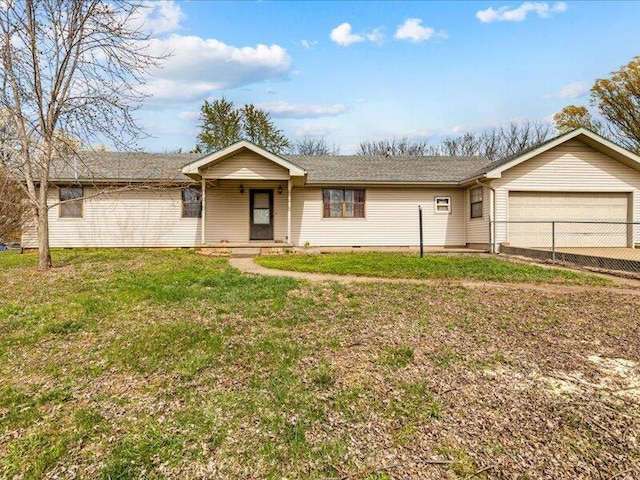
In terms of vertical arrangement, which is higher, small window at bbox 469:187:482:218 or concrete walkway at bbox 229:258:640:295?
small window at bbox 469:187:482:218

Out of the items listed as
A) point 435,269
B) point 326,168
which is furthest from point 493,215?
point 326,168

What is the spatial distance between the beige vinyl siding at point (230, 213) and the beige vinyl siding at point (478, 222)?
7174 millimetres

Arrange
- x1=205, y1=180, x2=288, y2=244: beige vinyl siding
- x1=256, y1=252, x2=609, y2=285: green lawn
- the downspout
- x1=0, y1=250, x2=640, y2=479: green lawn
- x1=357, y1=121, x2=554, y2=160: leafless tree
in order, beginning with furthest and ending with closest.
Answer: x1=357, y1=121, x2=554, y2=160: leafless tree < x1=205, y1=180, x2=288, y2=244: beige vinyl siding < the downspout < x1=256, y1=252, x2=609, y2=285: green lawn < x1=0, y1=250, x2=640, y2=479: green lawn

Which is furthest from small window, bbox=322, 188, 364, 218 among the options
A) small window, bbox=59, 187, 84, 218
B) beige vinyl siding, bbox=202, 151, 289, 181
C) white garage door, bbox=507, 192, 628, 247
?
small window, bbox=59, 187, 84, 218

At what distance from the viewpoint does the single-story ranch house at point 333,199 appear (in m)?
13.4

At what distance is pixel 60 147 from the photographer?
9.20m

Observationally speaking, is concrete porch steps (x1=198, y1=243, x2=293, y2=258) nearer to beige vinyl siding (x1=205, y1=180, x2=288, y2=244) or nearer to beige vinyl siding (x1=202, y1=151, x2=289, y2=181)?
beige vinyl siding (x1=205, y1=180, x2=288, y2=244)

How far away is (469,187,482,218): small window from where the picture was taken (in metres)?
14.2

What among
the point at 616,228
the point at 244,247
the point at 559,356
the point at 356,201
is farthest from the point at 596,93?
the point at 559,356

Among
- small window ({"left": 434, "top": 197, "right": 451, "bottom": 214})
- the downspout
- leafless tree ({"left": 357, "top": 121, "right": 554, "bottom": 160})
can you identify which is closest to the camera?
the downspout

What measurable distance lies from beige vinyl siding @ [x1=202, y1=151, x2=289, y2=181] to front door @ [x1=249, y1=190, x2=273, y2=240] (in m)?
1.60

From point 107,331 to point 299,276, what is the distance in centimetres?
435

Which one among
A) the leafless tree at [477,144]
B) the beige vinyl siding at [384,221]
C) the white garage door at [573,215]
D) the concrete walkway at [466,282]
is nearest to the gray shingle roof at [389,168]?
the beige vinyl siding at [384,221]

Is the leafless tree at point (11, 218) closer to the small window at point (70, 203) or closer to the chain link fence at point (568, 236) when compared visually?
the small window at point (70, 203)
